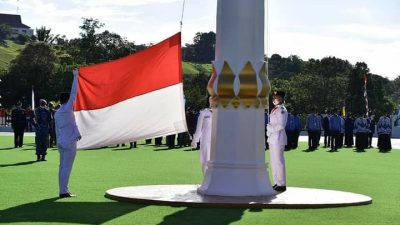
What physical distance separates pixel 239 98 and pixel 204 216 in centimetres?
268

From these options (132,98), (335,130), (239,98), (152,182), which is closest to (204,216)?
(239,98)

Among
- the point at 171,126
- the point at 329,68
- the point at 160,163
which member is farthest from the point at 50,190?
the point at 329,68

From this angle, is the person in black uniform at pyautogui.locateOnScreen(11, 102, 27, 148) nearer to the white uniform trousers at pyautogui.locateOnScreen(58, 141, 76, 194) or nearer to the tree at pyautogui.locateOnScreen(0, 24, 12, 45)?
the white uniform trousers at pyautogui.locateOnScreen(58, 141, 76, 194)

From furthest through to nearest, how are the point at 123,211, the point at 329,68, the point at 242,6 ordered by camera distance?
the point at 329,68, the point at 242,6, the point at 123,211

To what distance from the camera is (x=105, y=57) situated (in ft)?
293

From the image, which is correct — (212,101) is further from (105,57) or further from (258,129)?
(105,57)

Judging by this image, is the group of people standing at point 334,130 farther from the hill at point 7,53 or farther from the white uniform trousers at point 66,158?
the hill at point 7,53

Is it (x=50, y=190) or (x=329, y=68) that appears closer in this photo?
(x=50, y=190)

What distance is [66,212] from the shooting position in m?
10.4

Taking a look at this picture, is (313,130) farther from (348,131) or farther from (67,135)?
(67,135)

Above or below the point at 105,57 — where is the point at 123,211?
below

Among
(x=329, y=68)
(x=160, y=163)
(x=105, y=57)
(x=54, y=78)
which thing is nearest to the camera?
(x=160, y=163)

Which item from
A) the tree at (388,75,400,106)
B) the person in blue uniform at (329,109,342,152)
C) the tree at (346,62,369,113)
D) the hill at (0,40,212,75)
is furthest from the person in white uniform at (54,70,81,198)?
the hill at (0,40,212,75)

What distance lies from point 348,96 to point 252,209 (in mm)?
66466
